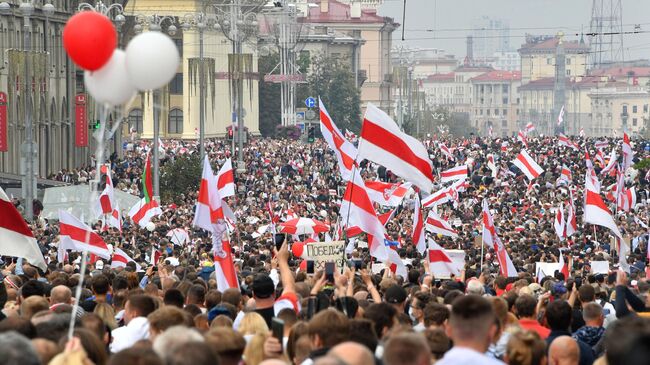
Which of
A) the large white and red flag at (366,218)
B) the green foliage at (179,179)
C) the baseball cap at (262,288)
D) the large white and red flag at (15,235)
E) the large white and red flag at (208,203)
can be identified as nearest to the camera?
the baseball cap at (262,288)

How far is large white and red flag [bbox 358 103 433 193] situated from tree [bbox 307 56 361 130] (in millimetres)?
105075

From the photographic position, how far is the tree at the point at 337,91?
4879 inches

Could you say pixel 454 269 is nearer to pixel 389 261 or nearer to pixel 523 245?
pixel 389 261

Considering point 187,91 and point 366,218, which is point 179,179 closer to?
point 366,218

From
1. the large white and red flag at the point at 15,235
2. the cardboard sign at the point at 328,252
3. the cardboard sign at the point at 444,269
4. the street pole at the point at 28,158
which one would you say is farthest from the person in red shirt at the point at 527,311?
the street pole at the point at 28,158

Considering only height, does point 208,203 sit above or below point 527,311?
above

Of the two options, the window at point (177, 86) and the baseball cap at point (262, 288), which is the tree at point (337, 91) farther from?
the baseball cap at point (262, 288)

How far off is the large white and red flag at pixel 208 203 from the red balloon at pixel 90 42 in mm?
7520

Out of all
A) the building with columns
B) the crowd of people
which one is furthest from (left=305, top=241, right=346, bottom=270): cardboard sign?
the building with columns

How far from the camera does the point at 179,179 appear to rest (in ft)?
162

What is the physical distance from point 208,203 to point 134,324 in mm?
6458

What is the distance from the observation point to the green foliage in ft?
162

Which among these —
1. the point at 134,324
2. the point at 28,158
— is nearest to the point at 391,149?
the point at 134,324

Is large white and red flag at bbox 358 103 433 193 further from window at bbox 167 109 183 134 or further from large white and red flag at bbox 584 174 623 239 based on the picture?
window at bbox 167 109 183 134
